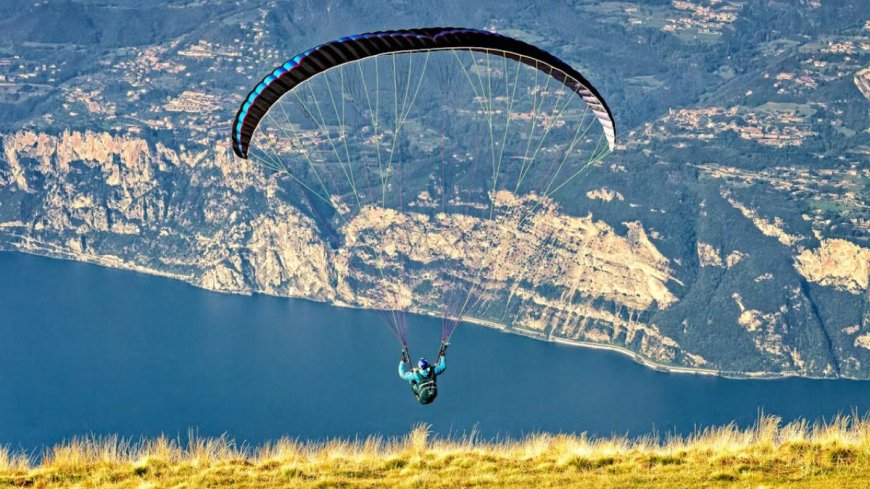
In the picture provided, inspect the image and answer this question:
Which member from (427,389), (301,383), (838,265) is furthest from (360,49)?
(838,265)

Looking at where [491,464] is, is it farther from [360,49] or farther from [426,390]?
[360,49]

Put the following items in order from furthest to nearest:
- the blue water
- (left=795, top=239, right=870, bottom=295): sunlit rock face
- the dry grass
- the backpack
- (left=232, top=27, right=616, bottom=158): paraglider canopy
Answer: (left=795, top=239, right=870, bottom=295): sunlit rock face, the blue water, (left=232, top=27, right=616, bottom=158): paraglider canopy, the backpack, the dry grass

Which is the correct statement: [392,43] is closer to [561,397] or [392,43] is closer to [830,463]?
[830,463]

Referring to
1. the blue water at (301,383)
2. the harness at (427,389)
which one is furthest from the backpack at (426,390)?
the blue water at (301,383)

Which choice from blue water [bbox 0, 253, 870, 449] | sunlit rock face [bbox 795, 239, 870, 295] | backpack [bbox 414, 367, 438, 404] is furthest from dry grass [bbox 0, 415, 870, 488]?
sunlit rock face [bbox 795, 239, 870, 295]

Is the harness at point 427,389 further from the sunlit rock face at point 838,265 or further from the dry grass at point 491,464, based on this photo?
the sunlit rock face at point 838,265

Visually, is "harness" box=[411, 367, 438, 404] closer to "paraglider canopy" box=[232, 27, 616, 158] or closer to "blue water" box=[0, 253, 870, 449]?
"paraglider canopy" box=[232, 27, 616, 158]
